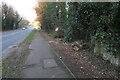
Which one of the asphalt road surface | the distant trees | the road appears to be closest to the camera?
the road

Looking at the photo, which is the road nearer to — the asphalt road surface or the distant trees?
the asphalt road surface

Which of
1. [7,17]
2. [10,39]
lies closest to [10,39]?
[10,39]

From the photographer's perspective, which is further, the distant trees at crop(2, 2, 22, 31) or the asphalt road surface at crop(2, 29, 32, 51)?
the distant trees at crop(2, 2, 22, 31)

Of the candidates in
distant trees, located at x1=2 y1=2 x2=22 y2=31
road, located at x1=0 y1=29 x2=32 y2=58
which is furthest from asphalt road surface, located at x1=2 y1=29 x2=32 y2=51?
distant trees, located at x1=2 y1=2 x2=22 y2=31

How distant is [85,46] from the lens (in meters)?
9.16

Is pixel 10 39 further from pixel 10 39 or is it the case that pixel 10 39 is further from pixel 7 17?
pixel 7 17

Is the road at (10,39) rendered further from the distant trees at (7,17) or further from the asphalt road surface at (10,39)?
the distant trees at (7,17)

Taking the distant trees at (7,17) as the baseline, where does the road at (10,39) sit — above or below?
below

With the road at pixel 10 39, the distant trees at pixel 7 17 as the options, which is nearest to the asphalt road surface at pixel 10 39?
the road at pixel 10 39

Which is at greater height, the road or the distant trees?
the distant trees

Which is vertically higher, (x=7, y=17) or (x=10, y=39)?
(x=7, y=17)

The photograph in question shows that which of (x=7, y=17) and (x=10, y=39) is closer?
(x=10, y=39)

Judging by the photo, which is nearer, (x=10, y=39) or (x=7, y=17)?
(x=10, y=39)

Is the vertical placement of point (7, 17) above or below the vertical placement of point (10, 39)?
above
